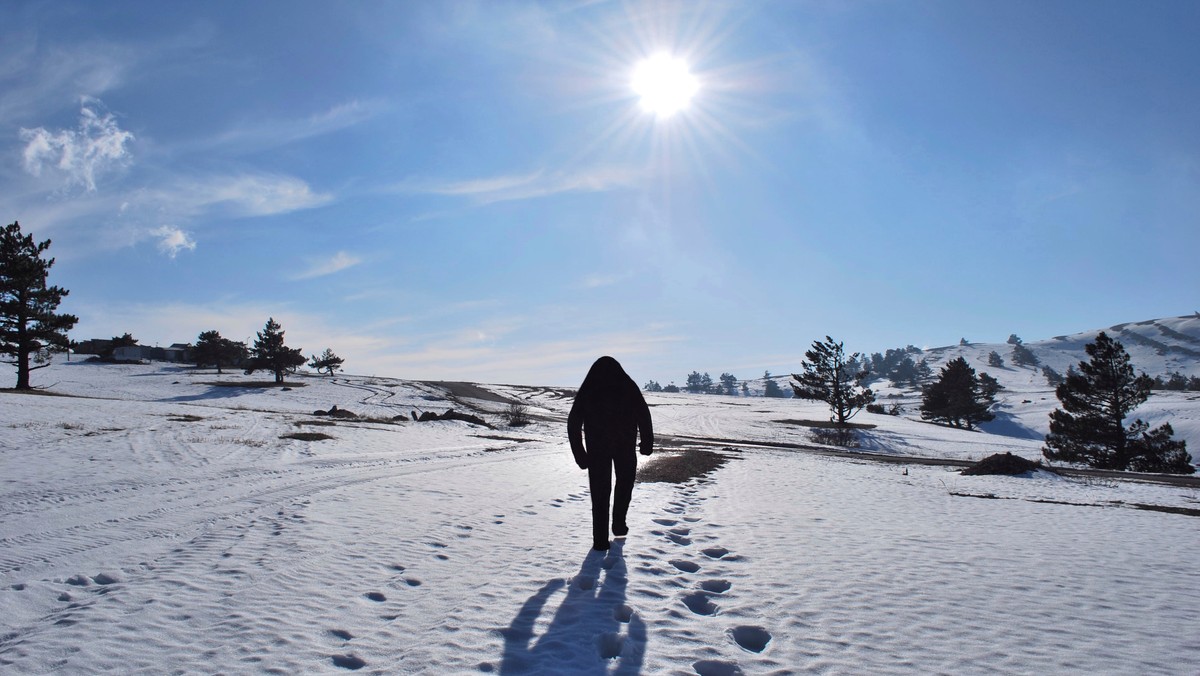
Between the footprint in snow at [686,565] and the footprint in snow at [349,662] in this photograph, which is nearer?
the footprint in snow at [349,662]

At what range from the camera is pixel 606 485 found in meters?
6.73

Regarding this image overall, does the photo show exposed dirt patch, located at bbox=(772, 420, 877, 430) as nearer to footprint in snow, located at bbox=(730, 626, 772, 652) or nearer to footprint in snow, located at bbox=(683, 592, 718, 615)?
footprint in snow, located at bbox=(683, 592, 718, 615)

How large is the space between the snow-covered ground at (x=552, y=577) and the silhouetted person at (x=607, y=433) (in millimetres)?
493

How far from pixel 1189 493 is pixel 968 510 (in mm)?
11073

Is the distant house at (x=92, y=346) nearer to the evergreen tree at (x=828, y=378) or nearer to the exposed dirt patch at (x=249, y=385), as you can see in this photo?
the exposed dirt patch at (x=249, y=385)

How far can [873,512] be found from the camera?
9891 millimetres

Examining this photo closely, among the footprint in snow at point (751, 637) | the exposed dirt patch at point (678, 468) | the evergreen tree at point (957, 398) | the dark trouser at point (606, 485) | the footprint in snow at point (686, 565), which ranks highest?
the evergreen tree at point (957, 398)

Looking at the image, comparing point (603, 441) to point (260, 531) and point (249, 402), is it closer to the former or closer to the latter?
point (260, 531)

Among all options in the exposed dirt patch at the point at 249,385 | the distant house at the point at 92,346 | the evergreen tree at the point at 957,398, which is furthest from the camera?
the distant house at the point at 92,346

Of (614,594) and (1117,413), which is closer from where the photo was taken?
(614,594)

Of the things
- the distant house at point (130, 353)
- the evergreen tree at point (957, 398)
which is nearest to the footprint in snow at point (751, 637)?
the evergreen tree at point (957, 398)

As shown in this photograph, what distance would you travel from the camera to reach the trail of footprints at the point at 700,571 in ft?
12.6

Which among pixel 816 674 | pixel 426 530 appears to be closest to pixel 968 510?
pixel 816 674

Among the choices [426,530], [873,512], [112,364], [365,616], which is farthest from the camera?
[112,364]
